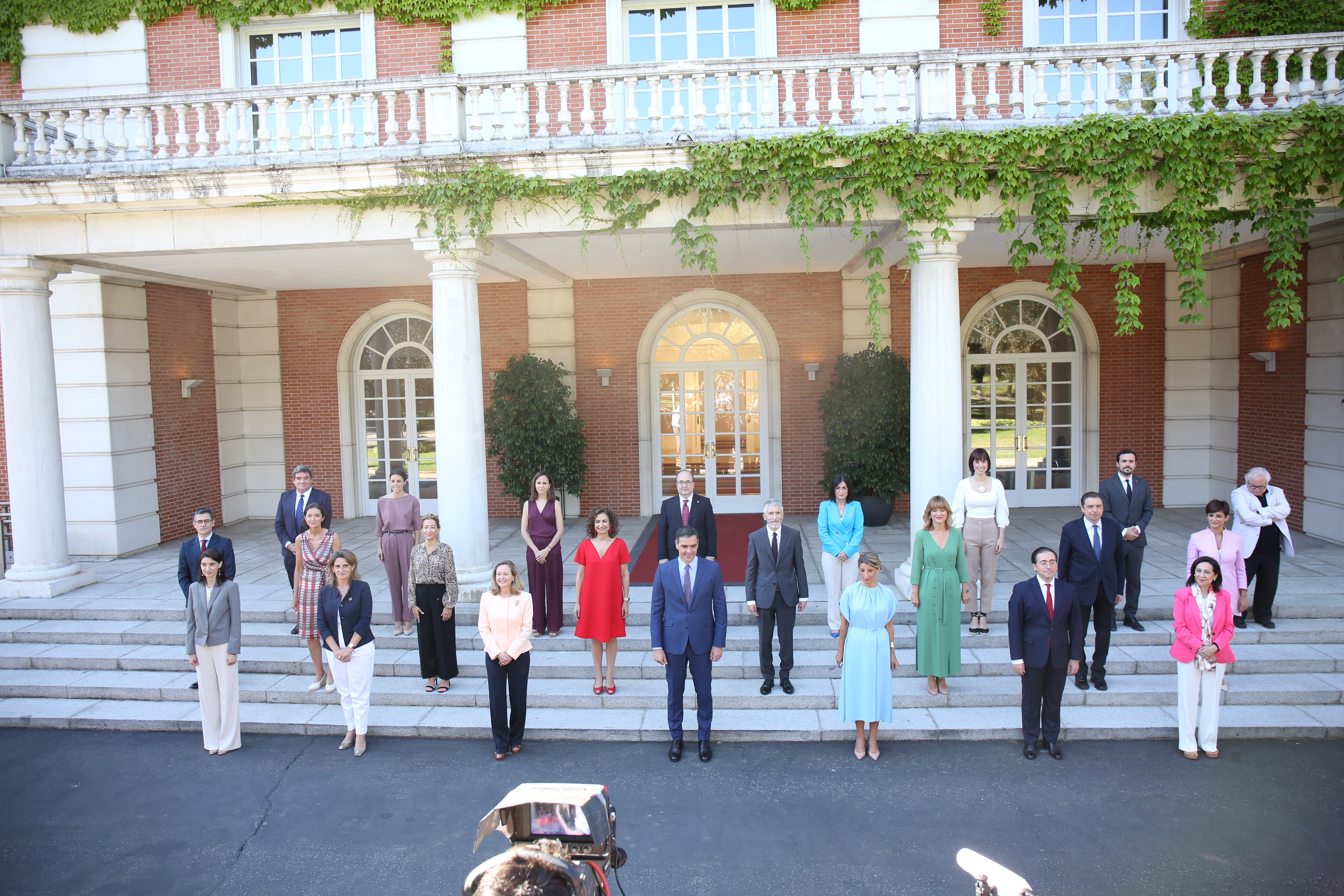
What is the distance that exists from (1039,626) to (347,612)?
482 cm

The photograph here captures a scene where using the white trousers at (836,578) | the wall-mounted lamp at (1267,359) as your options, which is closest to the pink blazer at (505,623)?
the white trousers at (836,578)

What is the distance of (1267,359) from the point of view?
10820mm

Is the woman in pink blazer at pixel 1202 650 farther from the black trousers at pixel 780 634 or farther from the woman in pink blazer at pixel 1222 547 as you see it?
the black trousers at pixel 780 634

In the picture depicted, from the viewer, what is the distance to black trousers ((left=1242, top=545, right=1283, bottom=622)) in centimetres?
714

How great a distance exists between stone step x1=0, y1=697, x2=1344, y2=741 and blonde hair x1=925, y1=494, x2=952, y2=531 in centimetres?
143

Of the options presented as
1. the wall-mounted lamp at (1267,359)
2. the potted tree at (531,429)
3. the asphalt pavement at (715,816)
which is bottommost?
the asphalt pavement at (715,816)

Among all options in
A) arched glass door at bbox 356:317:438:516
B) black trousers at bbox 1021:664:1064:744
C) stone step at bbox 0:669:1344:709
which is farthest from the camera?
arched glass door at bbox 356:317:438:516

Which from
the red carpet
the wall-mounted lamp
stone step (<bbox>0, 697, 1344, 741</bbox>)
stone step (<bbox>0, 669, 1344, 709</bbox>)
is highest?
the wall-mounted lamp

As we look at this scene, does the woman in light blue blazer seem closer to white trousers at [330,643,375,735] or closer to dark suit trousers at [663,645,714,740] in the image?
Result: dark suit trousers at [663,645,714,740]

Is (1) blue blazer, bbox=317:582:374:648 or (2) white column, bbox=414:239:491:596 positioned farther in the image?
(2) white column, bbox=414:239:491:596

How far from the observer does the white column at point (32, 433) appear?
28.9 feet

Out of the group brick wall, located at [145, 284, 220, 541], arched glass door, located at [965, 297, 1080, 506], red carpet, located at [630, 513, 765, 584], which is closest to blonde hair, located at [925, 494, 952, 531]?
red carpet, located at [630, 513, 765, 584]

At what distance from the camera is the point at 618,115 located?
871cm

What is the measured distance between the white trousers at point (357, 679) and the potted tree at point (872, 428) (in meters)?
7.10
